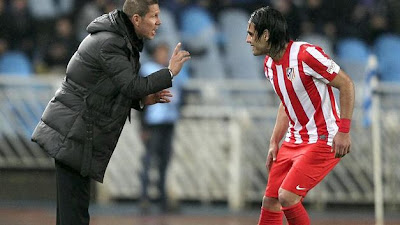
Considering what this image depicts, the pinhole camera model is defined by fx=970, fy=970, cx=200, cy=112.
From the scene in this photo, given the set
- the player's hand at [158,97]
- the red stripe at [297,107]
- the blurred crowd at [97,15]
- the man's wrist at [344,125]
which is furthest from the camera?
the blurred crowd at [97,15]

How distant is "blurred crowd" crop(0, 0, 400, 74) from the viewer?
1622 cm

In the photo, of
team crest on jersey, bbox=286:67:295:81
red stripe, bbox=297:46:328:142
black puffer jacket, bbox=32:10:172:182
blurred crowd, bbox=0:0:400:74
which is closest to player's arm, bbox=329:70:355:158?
red stripe, bbox=297:46:328:142

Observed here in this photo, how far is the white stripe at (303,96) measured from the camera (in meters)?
7.38

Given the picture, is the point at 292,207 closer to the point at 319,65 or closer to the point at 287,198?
the point at 287,198

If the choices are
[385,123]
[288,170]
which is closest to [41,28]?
[385,123]

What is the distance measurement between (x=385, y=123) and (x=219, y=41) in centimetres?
410

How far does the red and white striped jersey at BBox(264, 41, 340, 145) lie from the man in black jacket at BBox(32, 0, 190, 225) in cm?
100

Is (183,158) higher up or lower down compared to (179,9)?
lower down

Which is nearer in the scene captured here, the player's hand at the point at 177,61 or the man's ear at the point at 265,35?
the player's hand at the point at 177,61

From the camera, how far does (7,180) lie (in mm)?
15156

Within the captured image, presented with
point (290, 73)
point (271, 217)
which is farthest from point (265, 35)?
point (271, 217)

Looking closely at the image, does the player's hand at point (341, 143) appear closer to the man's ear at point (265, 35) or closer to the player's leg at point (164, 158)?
the man's ear at point (265, 35)

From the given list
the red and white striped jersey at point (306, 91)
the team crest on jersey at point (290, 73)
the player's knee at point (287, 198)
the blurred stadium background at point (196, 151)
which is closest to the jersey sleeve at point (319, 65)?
the red and white striped jersey at point (306, 91)

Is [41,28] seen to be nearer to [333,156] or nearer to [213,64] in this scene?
[213,64]
